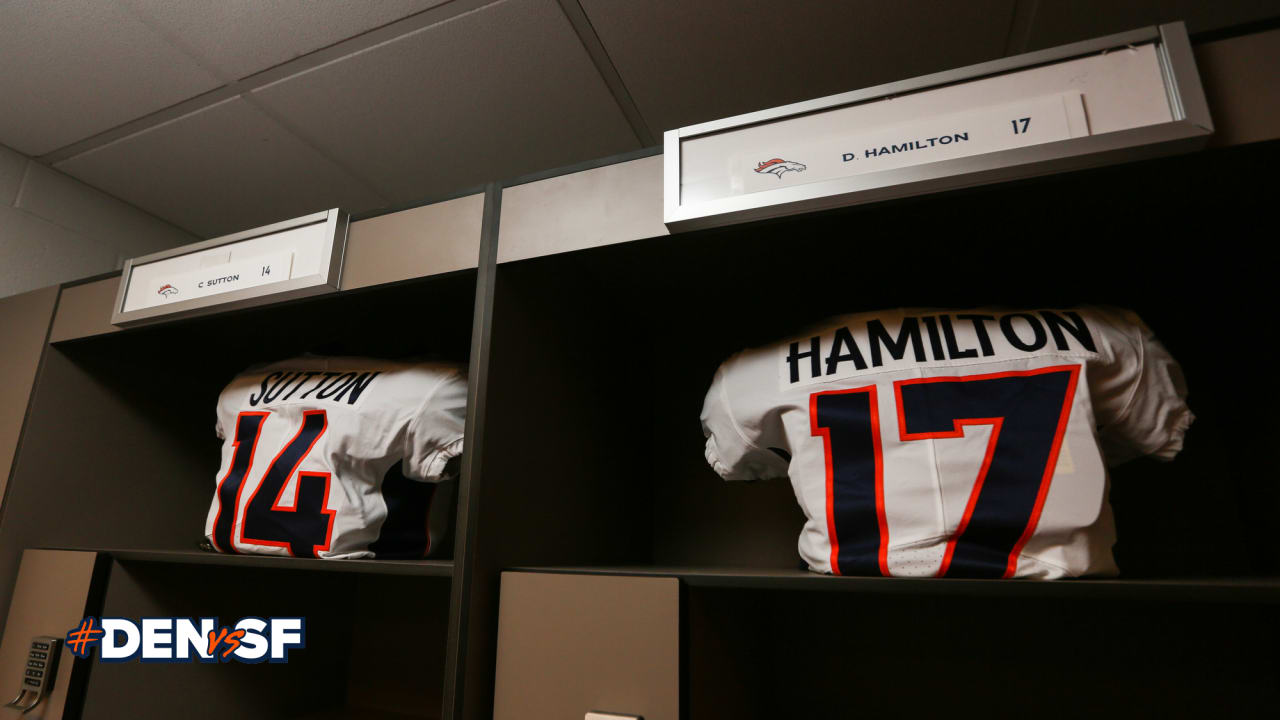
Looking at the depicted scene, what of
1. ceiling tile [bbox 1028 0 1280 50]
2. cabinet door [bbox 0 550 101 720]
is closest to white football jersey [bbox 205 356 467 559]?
cabinet door [bbox 0 550 101 720]

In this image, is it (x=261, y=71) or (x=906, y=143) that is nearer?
(x=906, y=143)

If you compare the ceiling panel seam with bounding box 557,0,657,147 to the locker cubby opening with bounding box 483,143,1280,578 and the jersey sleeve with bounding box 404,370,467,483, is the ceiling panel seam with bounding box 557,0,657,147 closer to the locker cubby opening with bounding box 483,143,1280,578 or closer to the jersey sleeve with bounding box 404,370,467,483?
the locker cubby opening with bounding box 483,143,1280,578

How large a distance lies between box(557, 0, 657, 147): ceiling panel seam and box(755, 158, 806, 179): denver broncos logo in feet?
2.14

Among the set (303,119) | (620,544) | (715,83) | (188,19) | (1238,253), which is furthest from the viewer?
(303,119)

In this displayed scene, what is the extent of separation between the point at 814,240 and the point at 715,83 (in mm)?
617

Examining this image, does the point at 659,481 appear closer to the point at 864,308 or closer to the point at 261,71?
the point at 864,308

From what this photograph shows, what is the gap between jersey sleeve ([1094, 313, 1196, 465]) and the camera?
752mm

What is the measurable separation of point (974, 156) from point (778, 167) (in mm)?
207

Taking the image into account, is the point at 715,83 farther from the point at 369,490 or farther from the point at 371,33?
the point at 369,490

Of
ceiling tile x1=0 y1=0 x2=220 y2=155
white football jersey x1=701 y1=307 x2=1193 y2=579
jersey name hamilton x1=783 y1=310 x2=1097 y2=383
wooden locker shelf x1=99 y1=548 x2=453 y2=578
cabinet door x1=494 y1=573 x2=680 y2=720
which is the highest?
ceiling tile x1=0 y1=0 x2=220 y2=155

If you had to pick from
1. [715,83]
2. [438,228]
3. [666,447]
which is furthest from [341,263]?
[715,83]

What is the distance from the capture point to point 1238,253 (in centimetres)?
91

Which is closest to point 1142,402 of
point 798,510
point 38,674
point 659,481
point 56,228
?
point 798,510

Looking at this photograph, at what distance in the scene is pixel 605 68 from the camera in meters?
1.39
